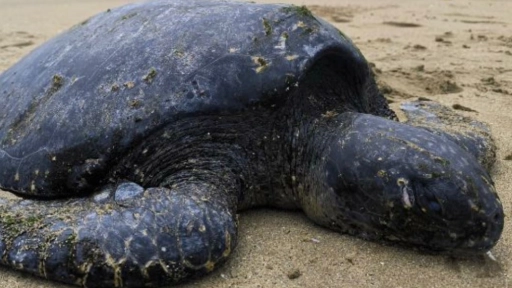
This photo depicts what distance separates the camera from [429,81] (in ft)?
15.4

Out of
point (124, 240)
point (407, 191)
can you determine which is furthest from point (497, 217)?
point (124, 240)

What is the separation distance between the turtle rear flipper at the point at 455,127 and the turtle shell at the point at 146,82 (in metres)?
0.58

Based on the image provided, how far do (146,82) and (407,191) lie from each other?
3.96ft

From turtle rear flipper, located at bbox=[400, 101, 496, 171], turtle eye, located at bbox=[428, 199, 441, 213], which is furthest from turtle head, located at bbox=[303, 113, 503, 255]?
turtle rear flipper, located at bbox=[400, 101, 496, 171]

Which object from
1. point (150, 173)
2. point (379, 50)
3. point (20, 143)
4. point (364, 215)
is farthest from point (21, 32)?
point (364, 215)

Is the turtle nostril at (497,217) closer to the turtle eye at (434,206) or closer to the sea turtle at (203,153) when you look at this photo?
the sea turtle at (203,153)

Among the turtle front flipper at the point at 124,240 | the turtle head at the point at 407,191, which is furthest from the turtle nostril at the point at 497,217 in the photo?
the turtle front flipper at the point at 124,240

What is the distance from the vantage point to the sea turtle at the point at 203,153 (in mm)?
2017

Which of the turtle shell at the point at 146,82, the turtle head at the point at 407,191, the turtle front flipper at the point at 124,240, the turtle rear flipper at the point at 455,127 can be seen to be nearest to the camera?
the turtle front flipper at the point at 124,240

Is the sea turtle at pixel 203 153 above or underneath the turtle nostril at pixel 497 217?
above

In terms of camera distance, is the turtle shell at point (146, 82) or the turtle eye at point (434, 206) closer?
the turtle eye at point (434, 206)

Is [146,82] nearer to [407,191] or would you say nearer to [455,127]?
[407,191]

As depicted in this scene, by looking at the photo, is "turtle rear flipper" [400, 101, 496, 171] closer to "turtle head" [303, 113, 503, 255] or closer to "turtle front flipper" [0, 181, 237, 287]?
"turtle head" [303, 113, 503, 255]

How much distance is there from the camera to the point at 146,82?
8.20 ft
